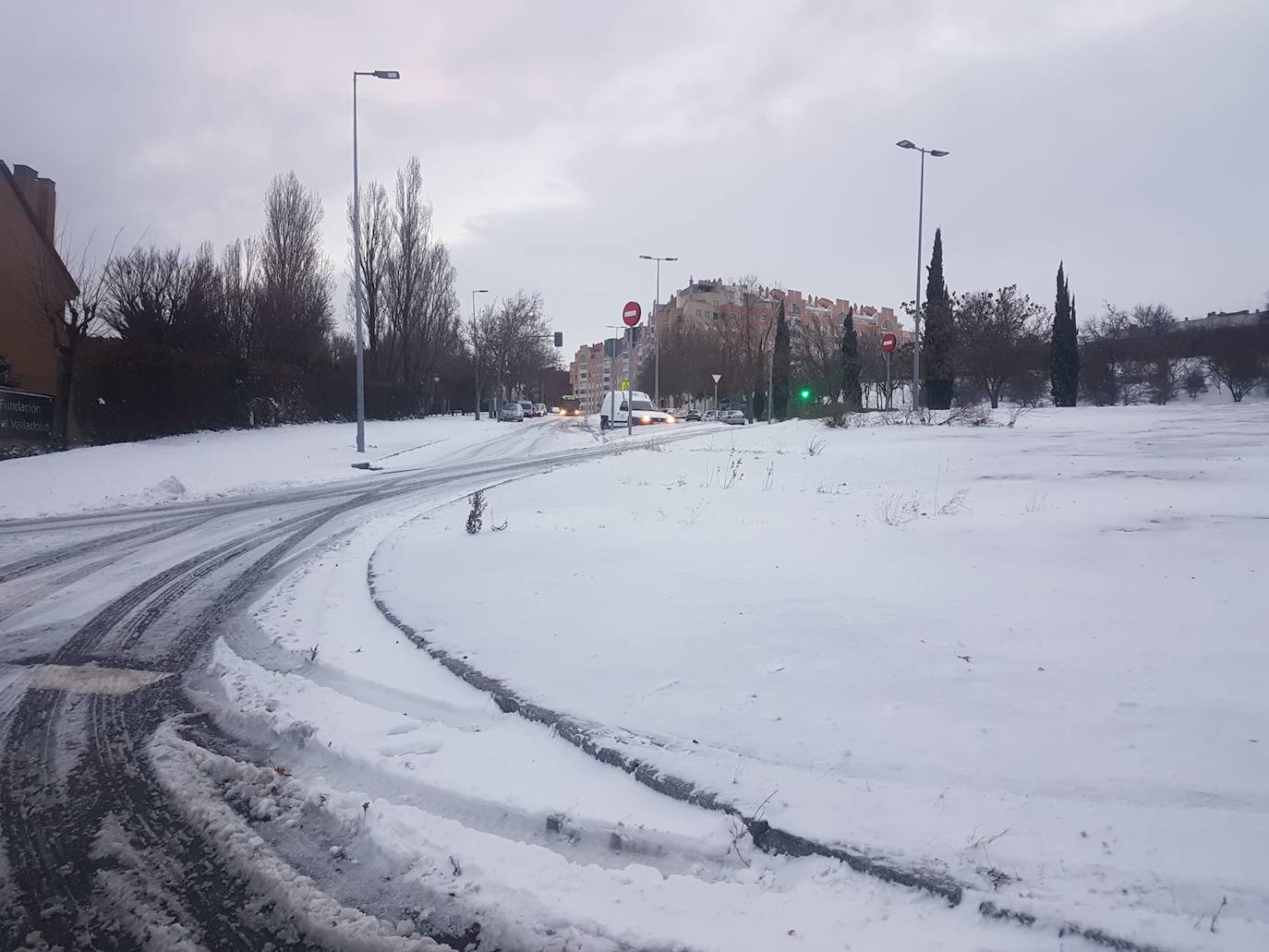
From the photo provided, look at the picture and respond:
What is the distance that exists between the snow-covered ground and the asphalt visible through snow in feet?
11.7

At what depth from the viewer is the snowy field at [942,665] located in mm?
2854

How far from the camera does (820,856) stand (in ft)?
9.52

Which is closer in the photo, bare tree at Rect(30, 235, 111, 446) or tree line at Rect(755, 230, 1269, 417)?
bare tree at Rect(30, 235, 111, 446)

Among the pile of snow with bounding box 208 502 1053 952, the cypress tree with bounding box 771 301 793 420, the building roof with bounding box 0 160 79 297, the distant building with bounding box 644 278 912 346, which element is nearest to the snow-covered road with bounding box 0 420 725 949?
the pile of snow with bounding box 208 502 1053 952

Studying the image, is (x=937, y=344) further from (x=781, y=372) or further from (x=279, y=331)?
(x=279, y=331)

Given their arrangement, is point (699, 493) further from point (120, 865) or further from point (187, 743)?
point (120, 865)

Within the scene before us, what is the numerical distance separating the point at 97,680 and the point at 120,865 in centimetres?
240

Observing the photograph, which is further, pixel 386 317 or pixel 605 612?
pixel 386 317

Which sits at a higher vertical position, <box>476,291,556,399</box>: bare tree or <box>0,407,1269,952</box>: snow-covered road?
<box>476,291,556,399</box>: bare tree

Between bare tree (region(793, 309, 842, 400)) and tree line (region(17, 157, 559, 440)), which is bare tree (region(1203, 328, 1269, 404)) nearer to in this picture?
bare tree (region(793, 309, 842, 400))

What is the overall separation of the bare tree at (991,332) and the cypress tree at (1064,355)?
7.14 meters

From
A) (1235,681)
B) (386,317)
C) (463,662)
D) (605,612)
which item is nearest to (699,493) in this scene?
(605,612)

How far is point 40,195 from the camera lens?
97.2 ft

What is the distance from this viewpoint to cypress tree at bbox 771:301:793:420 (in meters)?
50.4
